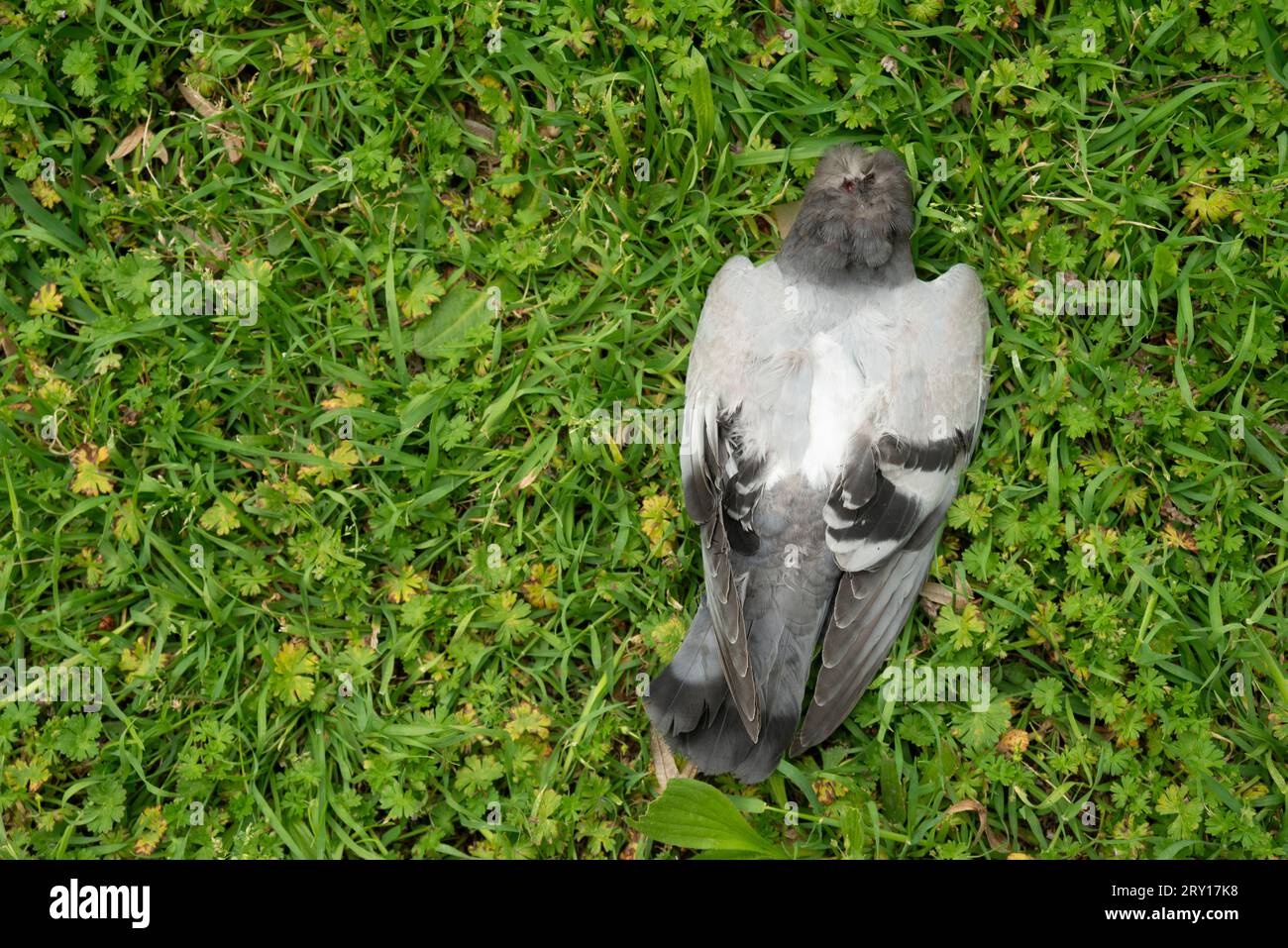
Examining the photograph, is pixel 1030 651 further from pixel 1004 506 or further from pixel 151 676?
pixel 151 676

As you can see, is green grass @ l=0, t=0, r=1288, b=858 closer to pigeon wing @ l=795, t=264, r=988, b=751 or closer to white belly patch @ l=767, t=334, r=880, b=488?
pigeon wing @ l=795, t=264, r=988, b=751

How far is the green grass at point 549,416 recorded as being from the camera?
4660 millimetres

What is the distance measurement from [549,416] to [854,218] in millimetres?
1620

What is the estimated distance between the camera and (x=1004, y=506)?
15.4 feet

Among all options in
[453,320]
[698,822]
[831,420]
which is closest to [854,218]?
[831,420]

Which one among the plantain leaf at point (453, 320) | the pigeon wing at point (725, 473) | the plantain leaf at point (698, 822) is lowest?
the plantain leaf at point (698, 822)

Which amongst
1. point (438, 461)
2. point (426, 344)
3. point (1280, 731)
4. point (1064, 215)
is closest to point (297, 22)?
point (426, 344)

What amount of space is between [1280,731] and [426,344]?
413 cm

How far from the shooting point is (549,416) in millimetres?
4934

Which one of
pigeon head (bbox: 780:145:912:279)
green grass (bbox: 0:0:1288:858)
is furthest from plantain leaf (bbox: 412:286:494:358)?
pigeon head (bbox: 780:145:912:279)

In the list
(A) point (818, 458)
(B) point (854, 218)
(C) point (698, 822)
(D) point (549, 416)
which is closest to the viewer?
(A) point (818, 458)

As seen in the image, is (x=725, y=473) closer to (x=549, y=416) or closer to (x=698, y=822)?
(x=549, y=416)

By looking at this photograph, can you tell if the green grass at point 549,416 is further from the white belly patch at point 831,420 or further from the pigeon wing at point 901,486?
the white belly patch at point 831,420

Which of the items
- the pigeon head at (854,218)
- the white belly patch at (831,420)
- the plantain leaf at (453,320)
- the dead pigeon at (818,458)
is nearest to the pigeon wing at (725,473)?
the dead pigeon at (818,458)
